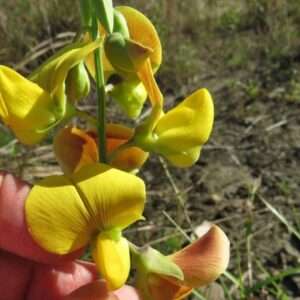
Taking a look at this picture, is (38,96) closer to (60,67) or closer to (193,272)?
(60,67)

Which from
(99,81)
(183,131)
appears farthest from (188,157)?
(99,81)

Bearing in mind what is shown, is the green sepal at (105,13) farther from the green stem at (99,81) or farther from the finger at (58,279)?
the finger at (58,279)

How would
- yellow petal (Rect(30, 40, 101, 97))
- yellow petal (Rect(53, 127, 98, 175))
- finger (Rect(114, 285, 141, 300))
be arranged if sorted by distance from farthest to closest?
1. finger (Rect(114, 285, 141, 300))
2. yellow petal (Rect(53, 127, 98, 175))
3. yellow petal (Rect(30, 40, 101, 97))

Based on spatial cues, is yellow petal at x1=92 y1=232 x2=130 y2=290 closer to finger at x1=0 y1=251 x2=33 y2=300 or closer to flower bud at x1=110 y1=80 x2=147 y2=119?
flower bud at x1=110 y1=80 x2=147 y2=119

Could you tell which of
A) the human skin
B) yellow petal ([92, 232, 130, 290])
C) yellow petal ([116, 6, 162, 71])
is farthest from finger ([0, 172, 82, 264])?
yellow petal ([116, 6, 162, 71])

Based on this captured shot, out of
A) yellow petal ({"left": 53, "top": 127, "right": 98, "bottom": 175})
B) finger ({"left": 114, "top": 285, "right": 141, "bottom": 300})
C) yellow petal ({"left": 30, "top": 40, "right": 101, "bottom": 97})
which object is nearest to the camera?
yellow petal ({"left": 30, "top": 40, "right": 101, "bottom": 97})

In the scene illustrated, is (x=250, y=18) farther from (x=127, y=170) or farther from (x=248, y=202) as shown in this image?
(x=127, y=170)

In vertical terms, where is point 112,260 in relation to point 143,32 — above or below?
below
